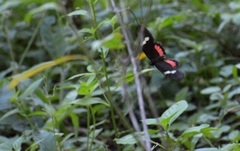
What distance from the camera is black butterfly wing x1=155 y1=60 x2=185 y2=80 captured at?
2.93ft

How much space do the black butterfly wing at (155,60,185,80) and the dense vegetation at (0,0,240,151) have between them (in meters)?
0.07

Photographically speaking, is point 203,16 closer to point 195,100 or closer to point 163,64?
point 195,100

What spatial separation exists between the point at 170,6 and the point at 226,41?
692 millimetres

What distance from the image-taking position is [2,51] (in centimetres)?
222

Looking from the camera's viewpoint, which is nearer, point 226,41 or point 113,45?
point 113,45

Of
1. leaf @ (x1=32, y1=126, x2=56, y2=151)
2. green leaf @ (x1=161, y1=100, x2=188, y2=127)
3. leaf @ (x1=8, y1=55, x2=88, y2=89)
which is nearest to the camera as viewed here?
leaf @ (x1=8, y1=55, x2=88, y2=89)

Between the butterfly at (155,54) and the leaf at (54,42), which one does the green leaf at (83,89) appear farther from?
the leaf at (54,42)

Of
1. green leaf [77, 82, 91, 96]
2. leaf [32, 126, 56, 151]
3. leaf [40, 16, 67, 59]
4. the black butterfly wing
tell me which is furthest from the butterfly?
leaf [40, 16, 67, 59]

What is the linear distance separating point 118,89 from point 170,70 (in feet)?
1.06

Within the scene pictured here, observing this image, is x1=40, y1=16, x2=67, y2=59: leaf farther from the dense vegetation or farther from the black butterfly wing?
the black butterfly wing

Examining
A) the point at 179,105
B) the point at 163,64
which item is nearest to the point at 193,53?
the point at 163,64

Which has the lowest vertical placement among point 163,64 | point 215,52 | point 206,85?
point 206,85

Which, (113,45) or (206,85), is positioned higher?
(113,45)

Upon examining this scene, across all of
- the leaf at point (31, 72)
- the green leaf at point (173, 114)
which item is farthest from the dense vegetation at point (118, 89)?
the leaf at point (31, 72)
